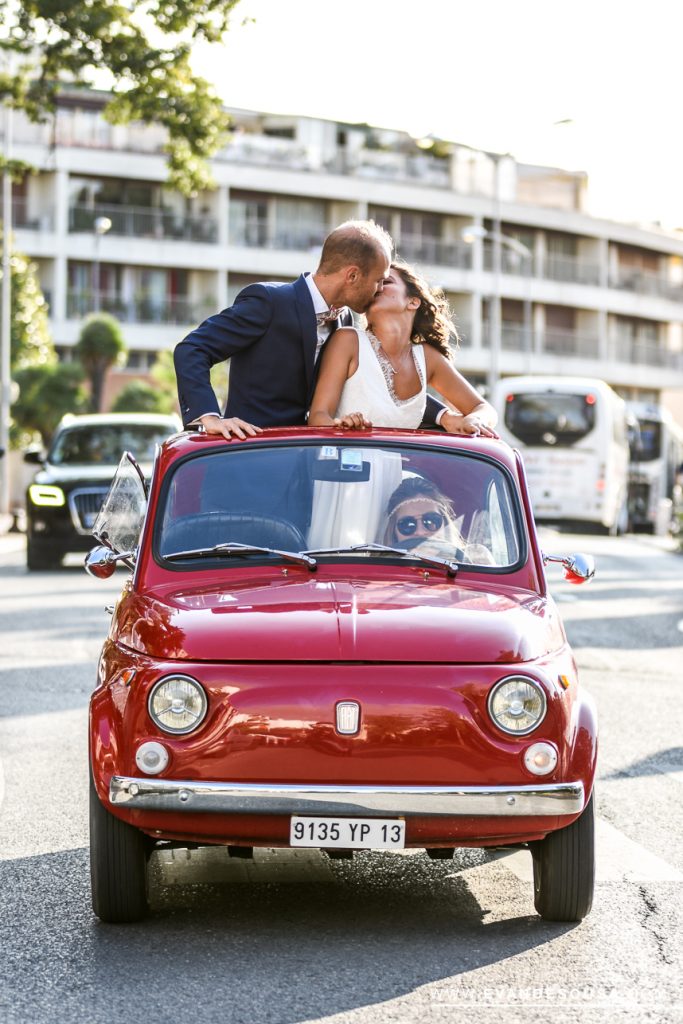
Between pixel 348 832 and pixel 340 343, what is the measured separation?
8.60ft

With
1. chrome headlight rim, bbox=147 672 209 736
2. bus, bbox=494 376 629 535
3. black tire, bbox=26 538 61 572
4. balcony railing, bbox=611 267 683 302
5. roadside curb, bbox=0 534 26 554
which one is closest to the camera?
chrome headlight rim, bbox=147 672 209 736

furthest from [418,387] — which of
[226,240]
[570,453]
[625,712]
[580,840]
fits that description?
[226,240]

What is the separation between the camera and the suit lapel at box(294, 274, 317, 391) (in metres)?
7.36

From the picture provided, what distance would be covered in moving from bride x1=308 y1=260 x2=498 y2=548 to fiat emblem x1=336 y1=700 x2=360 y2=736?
6.05 ft

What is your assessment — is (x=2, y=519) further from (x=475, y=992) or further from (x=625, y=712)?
(x=475, y=992)

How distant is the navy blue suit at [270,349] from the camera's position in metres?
7.31

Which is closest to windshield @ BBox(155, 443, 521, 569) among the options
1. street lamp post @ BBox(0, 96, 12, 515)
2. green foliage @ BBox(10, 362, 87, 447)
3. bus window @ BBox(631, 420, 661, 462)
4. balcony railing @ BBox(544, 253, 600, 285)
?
street lamp post @ BBox(0, 96, 12, 515)

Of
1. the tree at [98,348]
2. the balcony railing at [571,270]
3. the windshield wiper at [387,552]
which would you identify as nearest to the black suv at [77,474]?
the windshield wiper at [387,552]

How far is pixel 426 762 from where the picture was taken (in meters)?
5.24

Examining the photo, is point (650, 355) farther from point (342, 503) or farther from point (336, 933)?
point (336, 933)

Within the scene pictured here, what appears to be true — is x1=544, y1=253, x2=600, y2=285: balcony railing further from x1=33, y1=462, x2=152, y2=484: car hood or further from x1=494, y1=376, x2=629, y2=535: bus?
x1=33, y1=462, x2=152, y2=484: car hood

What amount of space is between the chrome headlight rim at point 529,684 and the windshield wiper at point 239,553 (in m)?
0.98

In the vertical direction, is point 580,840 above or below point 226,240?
below

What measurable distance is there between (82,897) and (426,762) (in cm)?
139
